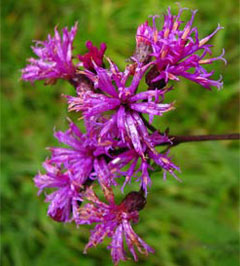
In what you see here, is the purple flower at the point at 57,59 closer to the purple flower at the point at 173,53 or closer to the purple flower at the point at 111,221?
the purple flower at the point at 173,53

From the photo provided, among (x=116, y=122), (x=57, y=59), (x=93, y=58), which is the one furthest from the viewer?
(x=57, y=59)

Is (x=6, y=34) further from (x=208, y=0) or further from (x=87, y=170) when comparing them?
(x=87, y=170)

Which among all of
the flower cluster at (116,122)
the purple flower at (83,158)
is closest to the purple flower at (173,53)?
the flower cluster at (116,122)

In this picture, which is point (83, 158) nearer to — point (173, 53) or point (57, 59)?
point (57, 59)

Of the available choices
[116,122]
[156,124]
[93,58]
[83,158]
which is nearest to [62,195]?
[83,158]

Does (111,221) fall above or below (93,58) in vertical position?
below

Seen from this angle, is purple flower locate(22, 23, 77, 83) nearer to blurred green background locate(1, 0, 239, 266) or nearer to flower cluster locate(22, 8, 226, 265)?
flower cluster locate(22, 8, 226, 265)

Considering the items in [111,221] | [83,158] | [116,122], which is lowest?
[111,221]

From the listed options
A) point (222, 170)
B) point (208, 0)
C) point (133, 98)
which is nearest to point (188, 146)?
point (222, 170)
